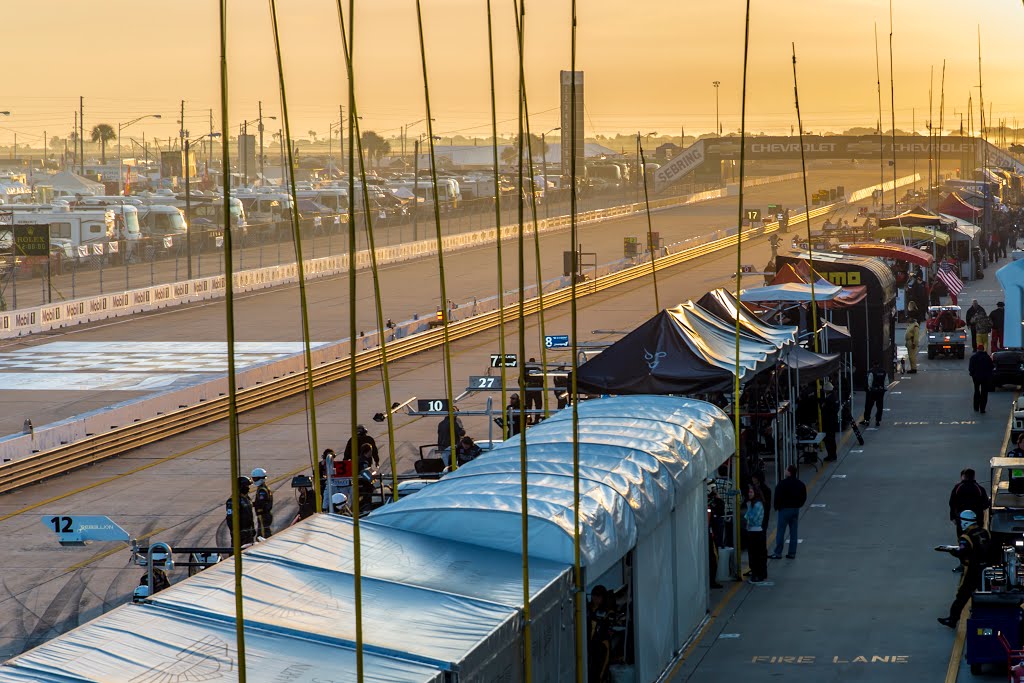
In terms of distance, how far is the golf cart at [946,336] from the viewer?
41406mm

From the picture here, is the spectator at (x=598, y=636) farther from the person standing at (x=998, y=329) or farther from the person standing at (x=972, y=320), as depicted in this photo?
the person standing at (x=972, y=320)

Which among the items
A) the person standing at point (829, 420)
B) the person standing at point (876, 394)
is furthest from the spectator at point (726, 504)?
the person standing at point (876, 394)

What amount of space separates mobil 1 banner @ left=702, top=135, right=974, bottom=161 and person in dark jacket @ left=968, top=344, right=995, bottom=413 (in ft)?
404

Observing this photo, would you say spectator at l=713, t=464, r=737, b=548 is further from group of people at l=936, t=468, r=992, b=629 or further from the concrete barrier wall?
the concrete barrier wall

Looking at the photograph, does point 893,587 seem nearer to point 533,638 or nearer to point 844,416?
point 533,638

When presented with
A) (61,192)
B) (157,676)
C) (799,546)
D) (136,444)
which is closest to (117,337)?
(136,444)

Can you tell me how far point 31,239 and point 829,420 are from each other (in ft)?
123

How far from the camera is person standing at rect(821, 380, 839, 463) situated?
1091 inches

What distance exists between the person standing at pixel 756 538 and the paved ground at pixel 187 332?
18396mm

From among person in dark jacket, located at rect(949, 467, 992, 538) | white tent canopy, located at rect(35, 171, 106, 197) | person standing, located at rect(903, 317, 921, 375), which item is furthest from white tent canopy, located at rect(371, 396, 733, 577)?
white tent canopy, located at rect(35, 171, 106, 197)

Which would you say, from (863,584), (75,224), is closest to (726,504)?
(863,584)

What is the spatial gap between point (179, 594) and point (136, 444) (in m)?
19.6

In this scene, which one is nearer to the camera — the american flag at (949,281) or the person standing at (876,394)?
the person standing at (876,394)

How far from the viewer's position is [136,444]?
31.1 metres
